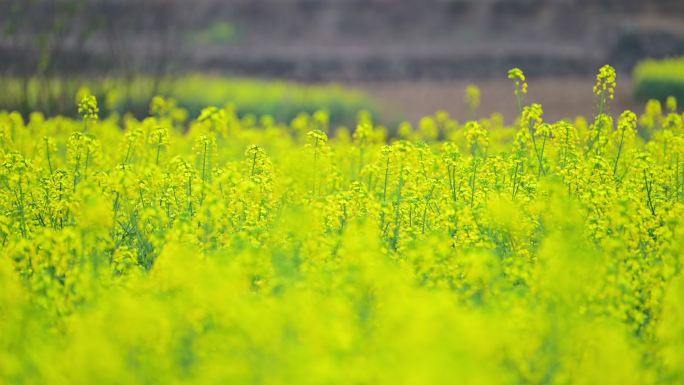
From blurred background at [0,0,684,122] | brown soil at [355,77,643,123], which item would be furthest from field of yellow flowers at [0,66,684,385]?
brown soil at [355,77,643,123]

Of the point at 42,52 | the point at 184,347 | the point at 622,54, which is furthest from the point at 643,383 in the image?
the point at 622,54

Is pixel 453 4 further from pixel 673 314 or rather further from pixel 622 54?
pixel 673 314

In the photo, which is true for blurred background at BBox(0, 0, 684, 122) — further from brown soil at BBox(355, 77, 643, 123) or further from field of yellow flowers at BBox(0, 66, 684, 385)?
field of yellow flowers at BBox(0, 66, 684, 385)

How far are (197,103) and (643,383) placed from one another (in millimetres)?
11878

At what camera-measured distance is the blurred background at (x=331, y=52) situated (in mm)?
12625

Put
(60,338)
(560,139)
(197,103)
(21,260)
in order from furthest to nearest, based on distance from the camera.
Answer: (197,103) → (560,139) → (21,260) → (60,338)

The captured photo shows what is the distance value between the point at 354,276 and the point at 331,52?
63.2 ft

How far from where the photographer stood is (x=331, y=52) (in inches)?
908

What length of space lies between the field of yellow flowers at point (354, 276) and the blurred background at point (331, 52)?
5.56m

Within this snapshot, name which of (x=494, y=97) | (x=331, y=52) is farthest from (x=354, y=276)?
(x=331, y=52)

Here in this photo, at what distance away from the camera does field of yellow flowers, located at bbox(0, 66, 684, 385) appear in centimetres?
338

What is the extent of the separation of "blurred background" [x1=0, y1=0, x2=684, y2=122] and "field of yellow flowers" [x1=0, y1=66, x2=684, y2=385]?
5.56m

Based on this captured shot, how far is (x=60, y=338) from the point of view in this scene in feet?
13.5

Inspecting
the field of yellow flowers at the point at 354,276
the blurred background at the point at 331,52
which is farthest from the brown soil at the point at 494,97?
the field of yellow flowers at the point at 354,276
